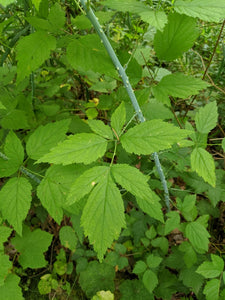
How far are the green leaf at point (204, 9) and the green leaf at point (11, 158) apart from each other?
1.02 metres

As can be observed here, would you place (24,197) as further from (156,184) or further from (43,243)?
(156,184)

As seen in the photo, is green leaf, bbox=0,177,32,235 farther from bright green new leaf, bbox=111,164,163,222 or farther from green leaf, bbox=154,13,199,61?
green leaf, bbox=154,13,199,61

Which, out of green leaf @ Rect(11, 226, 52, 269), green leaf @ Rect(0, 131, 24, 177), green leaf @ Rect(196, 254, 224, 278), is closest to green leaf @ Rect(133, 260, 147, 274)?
green leaf @ Rect(196, 254, 224, 278)

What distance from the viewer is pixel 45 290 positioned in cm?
171

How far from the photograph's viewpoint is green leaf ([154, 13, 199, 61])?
3.22 ft

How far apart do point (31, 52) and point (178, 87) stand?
726 millimetres

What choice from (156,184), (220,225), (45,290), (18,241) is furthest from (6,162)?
(220,225)

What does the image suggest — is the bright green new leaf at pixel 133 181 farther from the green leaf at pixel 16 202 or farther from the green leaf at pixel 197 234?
the green leaf at pixel 197 234

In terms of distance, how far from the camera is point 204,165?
109 centimetres

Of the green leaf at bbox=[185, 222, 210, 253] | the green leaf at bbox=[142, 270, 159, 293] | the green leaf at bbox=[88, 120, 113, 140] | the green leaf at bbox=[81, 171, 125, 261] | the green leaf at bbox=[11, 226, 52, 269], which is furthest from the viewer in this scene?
the green leaf at bbox=[11, 226, 52, 269]

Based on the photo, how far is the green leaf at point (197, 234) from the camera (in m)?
1.25

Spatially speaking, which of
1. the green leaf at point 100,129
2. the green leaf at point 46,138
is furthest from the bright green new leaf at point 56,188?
Answer: the green leaf at point 100,129

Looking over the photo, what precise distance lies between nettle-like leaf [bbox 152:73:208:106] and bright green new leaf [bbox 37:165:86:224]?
56cm

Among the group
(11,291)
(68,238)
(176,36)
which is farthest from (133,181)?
(11,291)
